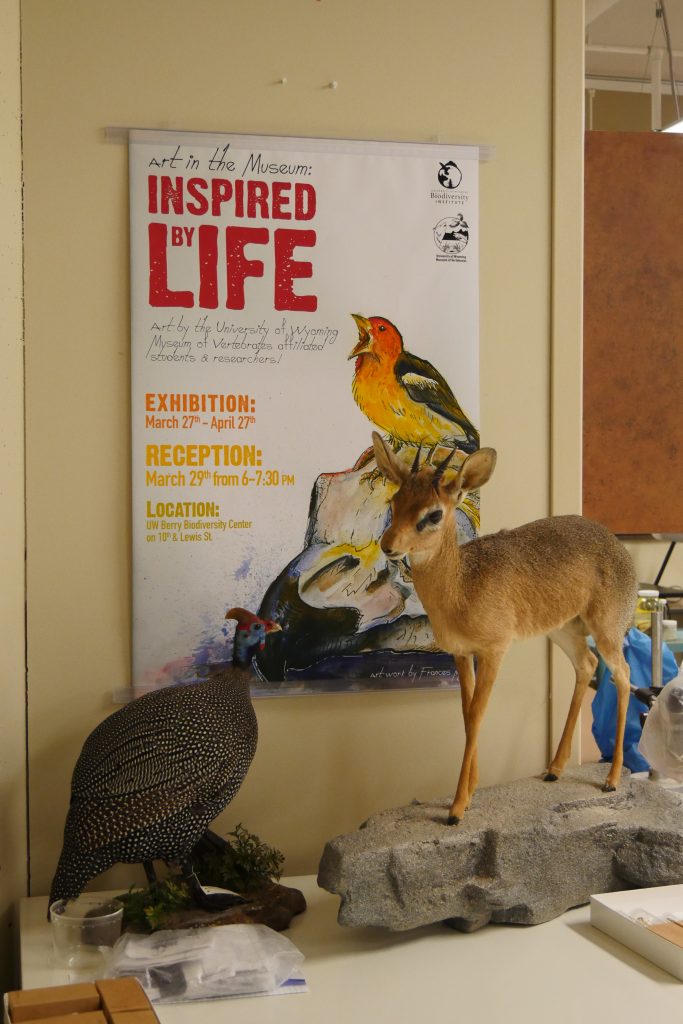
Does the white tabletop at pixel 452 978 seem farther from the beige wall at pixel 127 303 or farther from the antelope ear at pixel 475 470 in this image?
the antelope ear at pixel 475 470

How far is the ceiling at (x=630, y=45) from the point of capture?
3.72 metres

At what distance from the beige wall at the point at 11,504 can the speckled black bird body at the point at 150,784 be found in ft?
0.55

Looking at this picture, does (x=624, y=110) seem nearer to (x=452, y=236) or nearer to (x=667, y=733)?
(x=452, y=236)

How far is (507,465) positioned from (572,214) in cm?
44

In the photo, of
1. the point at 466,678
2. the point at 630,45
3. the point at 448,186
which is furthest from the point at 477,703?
the point at 630,45

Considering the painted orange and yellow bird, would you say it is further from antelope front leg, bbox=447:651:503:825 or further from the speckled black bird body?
the speckled black bird body

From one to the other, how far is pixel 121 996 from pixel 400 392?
3.19 ft

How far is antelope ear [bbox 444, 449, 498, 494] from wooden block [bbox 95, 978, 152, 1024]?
740mm

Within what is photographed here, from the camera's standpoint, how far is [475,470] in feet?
4.62

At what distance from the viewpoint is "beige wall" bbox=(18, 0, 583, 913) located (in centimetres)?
152

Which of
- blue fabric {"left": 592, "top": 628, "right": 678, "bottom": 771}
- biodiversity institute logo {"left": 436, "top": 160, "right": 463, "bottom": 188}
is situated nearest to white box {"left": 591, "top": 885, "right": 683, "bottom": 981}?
blue fabric {"left": 592, "top": 628, "right": 678, "bottom": 771}

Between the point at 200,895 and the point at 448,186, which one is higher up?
the point at 448,186

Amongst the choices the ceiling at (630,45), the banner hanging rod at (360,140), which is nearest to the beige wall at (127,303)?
the banner hanging rod at (360,140)

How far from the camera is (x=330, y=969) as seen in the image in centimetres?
128
